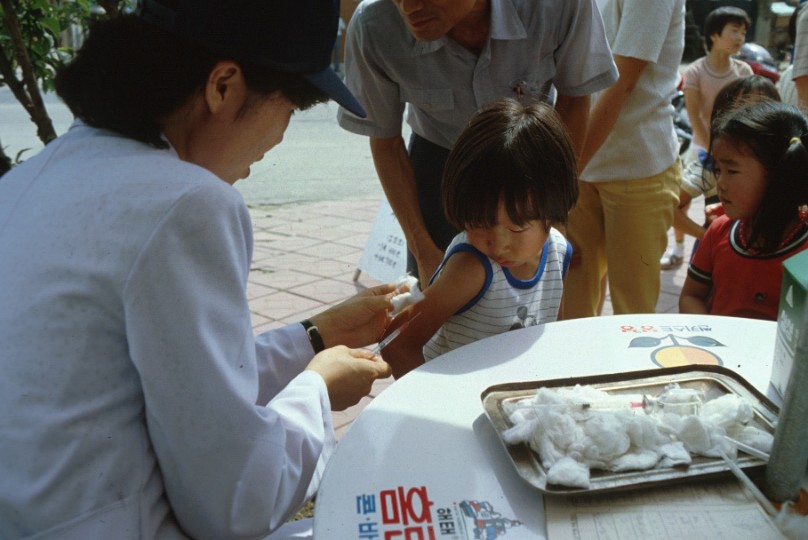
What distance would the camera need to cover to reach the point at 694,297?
2.17 meters

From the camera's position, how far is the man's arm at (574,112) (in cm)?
217

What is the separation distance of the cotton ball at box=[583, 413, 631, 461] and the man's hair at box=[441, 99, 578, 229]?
25.1 inches

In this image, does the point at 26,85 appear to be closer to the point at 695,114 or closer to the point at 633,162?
the point at 633,162

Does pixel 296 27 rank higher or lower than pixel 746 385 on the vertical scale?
higher

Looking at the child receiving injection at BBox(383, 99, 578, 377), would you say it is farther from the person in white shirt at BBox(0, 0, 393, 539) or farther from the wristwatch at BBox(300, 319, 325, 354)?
the person in white shirt at BBox(0, 0, 393, 539)

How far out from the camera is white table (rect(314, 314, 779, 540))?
0.95 metres

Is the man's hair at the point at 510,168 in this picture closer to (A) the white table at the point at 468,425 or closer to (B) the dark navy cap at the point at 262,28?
(A) the white table at the point at 468,425

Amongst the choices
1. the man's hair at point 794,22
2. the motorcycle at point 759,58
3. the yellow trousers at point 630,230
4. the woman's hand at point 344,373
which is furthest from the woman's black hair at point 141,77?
the motorcycle at point 759,58

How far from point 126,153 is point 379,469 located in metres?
0.55

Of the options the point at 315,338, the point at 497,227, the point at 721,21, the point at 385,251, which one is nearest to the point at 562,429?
the point at 315,338

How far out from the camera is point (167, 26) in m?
0.95

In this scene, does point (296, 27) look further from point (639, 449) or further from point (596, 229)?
point (596, 229)

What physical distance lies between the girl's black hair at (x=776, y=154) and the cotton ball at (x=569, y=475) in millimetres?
1279

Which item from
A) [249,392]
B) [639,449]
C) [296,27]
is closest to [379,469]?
[249,392]
